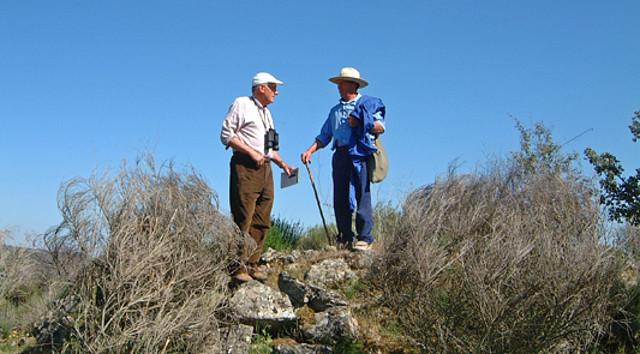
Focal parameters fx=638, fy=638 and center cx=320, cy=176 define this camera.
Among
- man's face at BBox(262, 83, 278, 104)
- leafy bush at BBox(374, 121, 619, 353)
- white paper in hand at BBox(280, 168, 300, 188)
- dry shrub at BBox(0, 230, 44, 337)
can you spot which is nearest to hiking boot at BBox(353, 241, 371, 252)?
leafy bush at BBox(374, 121, 619, 353)

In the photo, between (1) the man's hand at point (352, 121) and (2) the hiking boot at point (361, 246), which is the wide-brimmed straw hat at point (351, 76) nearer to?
(1) the man's hand at point (352, 121)

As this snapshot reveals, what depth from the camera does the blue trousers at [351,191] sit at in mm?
7359

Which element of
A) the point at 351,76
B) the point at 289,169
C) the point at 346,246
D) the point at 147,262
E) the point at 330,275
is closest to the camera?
the point at 147,262

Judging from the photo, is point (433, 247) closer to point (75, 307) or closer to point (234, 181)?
point (234, 181)

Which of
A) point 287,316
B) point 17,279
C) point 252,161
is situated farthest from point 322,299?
point 17,279

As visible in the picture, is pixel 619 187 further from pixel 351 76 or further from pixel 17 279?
pixel 17 279

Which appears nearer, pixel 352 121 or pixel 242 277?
pixel 242 277

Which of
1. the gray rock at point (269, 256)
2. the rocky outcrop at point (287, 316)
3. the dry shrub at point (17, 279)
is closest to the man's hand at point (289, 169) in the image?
the rocky outcrop at point (287, 316)

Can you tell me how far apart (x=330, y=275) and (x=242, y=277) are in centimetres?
113

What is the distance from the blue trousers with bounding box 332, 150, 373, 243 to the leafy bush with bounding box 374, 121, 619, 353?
630mm

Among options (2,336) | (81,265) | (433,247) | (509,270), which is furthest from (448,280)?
(2,336)

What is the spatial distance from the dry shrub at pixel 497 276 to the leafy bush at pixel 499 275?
10 mm

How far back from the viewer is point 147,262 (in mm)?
5410

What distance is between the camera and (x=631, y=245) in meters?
7.37
